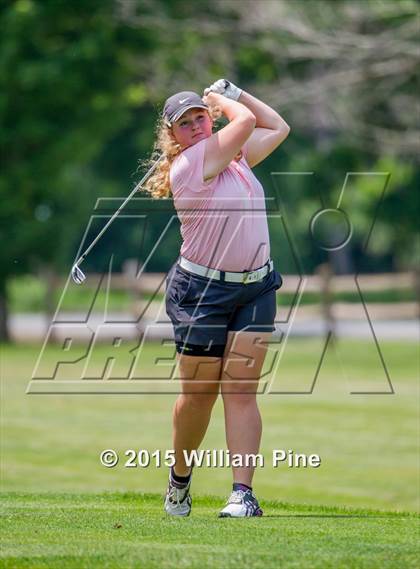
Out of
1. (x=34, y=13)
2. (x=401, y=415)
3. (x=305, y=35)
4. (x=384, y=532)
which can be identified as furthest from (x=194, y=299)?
(x=34, y=13)

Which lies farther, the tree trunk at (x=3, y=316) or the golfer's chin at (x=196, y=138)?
the tree trunk at (x=3, y=316)

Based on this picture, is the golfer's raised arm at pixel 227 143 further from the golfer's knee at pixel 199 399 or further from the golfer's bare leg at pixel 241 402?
the golfer's knee at pixel 199 399

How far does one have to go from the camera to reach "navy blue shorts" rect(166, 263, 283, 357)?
253 inches

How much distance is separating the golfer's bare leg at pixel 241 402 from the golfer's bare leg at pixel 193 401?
56mm

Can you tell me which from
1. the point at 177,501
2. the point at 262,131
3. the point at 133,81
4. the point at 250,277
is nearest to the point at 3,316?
the point at 133,81

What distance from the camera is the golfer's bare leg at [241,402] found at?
21.4 ft

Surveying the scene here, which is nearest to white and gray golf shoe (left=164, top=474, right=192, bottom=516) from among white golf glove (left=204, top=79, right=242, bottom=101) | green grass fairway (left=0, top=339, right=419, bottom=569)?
green grass fairway (left=0, top=339, right=419, bottom=569)

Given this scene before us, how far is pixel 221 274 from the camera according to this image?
6.46 m

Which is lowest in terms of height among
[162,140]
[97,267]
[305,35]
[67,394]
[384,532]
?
[97,267]

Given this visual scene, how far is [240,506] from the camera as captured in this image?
6543 mm

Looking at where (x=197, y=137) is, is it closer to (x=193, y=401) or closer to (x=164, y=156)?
(x=164, y=156)

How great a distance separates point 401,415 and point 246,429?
29.0ft

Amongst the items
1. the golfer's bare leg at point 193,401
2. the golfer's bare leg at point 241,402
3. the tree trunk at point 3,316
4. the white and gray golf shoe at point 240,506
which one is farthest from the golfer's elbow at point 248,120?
the tree trunk at point 3,316

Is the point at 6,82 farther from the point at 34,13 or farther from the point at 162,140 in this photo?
the point at 162,140
